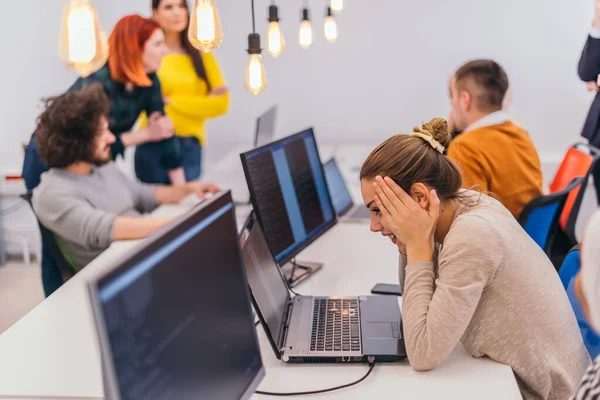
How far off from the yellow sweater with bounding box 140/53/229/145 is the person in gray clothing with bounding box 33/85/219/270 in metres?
1.12

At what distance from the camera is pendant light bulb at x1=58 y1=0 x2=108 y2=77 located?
1168 mm

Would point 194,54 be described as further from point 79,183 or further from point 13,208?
point 13,208

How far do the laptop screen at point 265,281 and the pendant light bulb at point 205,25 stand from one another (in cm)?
49

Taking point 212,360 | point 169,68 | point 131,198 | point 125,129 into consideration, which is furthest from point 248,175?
point 169,68

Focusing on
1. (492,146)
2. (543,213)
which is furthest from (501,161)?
(543,213)

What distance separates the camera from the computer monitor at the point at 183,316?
763 mm

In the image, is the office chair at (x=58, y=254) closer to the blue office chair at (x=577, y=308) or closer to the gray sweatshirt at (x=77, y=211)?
the gray sweatshirt at (x=77, y=211)

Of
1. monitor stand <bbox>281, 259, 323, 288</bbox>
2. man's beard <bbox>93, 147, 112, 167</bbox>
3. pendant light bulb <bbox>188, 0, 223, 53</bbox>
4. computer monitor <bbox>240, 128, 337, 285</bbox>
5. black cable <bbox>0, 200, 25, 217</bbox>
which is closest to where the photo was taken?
pendant light bulb <bbox>188, 0, 223, 53</bbox>

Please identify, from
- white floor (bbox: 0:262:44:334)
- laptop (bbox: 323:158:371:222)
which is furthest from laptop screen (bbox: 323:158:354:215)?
white floor (bbox: 0:262:44:334)

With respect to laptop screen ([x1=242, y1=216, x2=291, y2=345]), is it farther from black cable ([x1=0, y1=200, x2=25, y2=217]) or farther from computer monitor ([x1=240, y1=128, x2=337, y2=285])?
black cable ([x1=0, y1=200, x2=25, y2=217])

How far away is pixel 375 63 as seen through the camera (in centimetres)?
411

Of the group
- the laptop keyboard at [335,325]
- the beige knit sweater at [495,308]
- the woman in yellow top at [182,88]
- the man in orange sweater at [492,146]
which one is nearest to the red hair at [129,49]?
the woman in yellow top at [182,88]

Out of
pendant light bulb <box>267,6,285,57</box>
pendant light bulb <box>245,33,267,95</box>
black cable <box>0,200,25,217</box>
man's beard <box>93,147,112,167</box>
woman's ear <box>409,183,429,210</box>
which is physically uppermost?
pendant light bulb <box>267,6,285,57</box>

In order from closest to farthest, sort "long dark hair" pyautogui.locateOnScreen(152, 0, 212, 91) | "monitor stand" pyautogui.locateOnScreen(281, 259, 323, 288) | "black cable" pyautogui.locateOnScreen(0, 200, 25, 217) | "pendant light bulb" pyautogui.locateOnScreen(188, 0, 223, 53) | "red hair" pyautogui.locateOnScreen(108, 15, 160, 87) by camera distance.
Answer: "pendant light bulb" pyautogui.locateOnScreen(188, 0, 223, 53), "monitor stand" pyautogui.locateOnScreen(281, 259, 323, 288), "red hair" pyautogui.locateOnScreen(108, 15, 160, 87), "long dark hair" pyautogui.locateOnScreen(152, 0, 212, 91), "black cable" pyautogui.locateOnScreen(0, 200, 25, 217)
